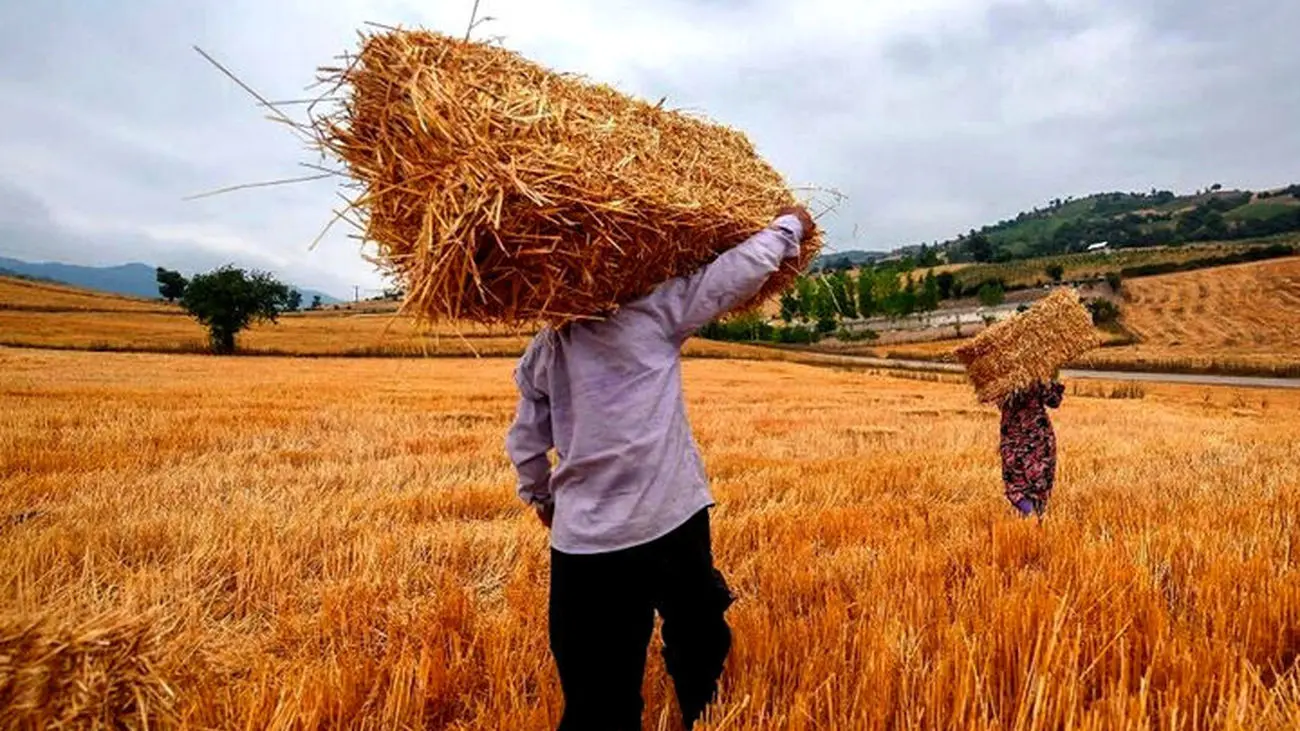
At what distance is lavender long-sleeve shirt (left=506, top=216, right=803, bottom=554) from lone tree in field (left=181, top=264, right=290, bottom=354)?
58252 millimetres

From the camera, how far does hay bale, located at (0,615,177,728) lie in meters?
1.99

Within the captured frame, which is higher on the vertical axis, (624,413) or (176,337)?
(624,413)

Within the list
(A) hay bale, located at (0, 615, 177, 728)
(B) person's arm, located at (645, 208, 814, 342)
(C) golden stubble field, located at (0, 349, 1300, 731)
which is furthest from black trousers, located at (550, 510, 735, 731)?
(A) hay bale, located at (0, 615, 177, 728)

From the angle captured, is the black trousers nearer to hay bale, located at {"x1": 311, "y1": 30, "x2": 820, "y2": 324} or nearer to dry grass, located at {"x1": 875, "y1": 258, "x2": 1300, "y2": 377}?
hay bale, located at {"x1": 311, "y1": 30, "x2": 820, "y2": 324}

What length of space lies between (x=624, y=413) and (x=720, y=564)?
2246 mm

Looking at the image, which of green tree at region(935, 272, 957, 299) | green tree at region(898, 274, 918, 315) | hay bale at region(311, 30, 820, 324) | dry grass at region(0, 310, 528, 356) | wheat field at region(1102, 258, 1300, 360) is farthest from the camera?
green tree at region(935, 272, 957, 299)

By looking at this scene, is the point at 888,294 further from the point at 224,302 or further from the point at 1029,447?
the point at 1029,447

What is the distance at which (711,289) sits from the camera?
2914mm

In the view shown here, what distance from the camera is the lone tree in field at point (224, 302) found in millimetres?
54906

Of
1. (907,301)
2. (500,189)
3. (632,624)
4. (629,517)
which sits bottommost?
(632,624)

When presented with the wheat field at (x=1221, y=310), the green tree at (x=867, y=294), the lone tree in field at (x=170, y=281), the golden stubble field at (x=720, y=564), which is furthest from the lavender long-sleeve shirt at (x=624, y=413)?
the lone tree in field at (x=170, y=281)

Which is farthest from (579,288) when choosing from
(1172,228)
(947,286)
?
(1172,228)

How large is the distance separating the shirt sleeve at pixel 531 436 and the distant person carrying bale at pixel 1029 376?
4.70 meters

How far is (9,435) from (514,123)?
10562 mm
